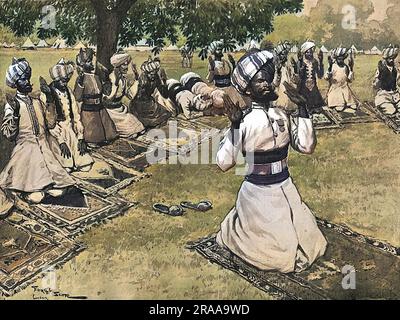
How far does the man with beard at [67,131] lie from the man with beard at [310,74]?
140 cm

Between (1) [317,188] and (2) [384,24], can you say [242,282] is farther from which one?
(2) [384,24]

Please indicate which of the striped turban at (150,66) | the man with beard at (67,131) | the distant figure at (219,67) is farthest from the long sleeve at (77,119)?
the distant figure at (219,67)

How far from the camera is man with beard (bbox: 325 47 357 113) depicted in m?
3.58

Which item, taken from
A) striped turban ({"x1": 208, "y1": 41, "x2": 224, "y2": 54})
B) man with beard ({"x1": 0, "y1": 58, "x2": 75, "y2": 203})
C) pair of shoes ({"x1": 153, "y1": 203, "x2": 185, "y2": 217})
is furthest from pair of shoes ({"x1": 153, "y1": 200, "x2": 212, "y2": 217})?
striped turban ({"x1": 208, "y1": 41, "x2": 224, "y2": 54})

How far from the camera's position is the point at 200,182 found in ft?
11.7

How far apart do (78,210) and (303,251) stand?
141 centimetres

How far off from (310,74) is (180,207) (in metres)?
1.16

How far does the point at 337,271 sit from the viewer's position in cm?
353

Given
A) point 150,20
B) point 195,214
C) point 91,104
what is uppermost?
point 150,20

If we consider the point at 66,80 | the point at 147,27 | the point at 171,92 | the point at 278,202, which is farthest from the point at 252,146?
the point at 66,80

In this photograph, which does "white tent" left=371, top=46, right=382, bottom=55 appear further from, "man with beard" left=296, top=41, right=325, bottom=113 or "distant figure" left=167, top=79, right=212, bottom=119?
"distant figure" left=167, top=79, right=212, bottom=119

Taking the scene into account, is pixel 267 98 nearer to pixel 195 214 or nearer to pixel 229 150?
pixel 229 150

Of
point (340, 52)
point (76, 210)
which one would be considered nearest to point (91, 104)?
point (76, 210)

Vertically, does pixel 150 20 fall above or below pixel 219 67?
above
